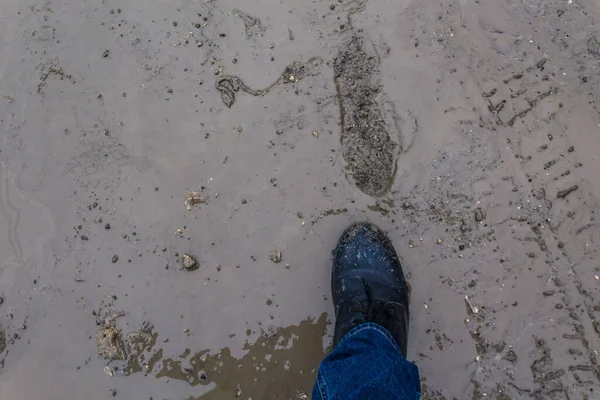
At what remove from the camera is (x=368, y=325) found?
81.4 inches

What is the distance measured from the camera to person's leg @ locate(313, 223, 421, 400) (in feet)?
5.78

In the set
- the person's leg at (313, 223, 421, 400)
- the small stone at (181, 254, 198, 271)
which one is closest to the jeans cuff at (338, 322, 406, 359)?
the person's leg at (313, 223, 421, 400)

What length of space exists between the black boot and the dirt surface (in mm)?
79

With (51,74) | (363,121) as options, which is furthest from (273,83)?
(51,74)

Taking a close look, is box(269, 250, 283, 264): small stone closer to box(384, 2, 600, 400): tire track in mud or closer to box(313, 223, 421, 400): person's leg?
box(313, 223, 421, 400): person's leg

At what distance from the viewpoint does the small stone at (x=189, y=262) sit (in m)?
2.26

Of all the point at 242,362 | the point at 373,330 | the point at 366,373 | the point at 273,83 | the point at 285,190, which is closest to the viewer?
the point at 366,373

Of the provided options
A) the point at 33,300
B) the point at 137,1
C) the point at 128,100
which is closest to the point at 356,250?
the point at 128,100

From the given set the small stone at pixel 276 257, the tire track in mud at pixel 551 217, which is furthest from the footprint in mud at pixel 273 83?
the tire track in mud at pixel 551 217

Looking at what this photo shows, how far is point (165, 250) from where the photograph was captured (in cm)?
231

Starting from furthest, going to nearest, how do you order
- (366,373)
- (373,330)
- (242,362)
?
(242,362), (373,330), (366,373)

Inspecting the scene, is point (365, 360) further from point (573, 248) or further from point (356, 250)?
point (573, 248)

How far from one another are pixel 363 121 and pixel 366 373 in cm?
131

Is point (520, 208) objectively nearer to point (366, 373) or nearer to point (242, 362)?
point (366, 373)
